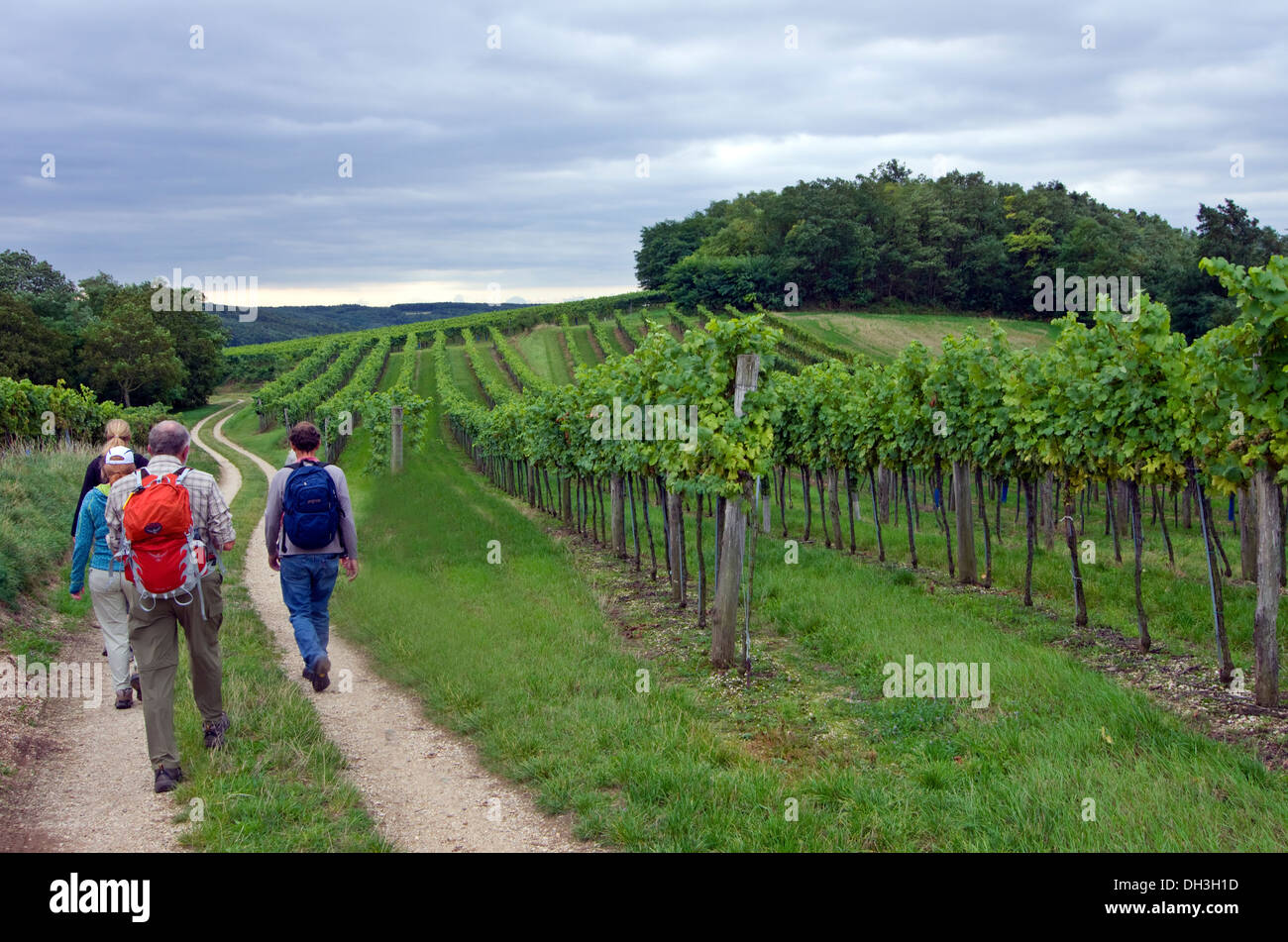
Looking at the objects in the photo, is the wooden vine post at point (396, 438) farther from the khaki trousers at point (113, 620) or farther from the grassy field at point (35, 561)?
the khaki trousers at point (113, 620)

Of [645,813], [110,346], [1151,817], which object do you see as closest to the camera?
[1151,817]

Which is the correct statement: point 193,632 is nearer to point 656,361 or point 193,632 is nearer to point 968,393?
point 656,361

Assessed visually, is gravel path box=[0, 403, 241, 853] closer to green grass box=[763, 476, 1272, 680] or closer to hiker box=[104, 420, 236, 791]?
hiker box=[104, 420, 236, 791]

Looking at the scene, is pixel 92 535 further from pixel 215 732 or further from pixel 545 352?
pixel 545 352

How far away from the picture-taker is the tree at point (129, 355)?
70.4m

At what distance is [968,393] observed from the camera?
15.4m

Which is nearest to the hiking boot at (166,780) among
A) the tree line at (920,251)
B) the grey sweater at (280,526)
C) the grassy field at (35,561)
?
the grey sweater at (280,526)

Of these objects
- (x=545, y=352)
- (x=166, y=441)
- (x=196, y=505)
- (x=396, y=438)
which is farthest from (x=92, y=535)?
(x=545, y=352)

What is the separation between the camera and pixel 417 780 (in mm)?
6676

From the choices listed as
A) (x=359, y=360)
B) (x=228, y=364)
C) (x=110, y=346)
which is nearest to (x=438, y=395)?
(x=359, y=360)

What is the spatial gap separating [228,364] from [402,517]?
8406 cm

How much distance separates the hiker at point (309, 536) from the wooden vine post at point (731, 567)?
3.82 meters

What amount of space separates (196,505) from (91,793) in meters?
2.05
